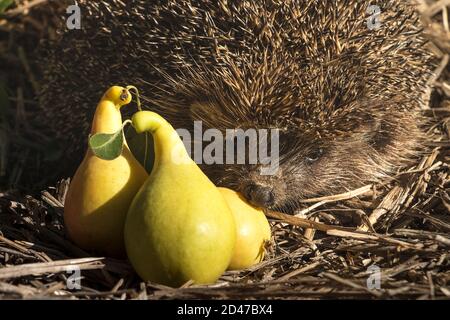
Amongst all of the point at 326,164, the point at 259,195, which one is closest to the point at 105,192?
the point at 259,195

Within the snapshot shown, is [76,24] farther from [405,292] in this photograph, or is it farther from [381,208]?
[405,292]

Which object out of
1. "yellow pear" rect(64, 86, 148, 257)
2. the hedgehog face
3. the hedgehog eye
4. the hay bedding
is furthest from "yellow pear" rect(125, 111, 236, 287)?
the hedgehog eye

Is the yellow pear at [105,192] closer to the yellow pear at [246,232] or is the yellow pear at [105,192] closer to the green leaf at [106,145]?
the green leaf at [106,145]

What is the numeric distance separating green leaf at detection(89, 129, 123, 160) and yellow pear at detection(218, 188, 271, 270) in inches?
25.0

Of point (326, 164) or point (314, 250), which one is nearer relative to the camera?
point (314, 250)

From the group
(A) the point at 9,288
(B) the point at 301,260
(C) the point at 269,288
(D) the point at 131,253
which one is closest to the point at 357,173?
(B) the point at 301,260

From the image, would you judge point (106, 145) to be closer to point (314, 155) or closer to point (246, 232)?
point (246, 232)

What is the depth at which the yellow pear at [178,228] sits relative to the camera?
3.42 m

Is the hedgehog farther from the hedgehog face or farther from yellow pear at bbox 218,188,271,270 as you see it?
yellow pear at bbox 218,188,271,270

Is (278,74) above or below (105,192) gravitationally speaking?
above

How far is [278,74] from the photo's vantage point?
425 centimetres

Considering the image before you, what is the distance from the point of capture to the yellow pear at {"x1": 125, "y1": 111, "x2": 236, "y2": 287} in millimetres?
3424

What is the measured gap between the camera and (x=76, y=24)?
5.06 meters

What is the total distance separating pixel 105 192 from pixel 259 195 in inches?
33.5
